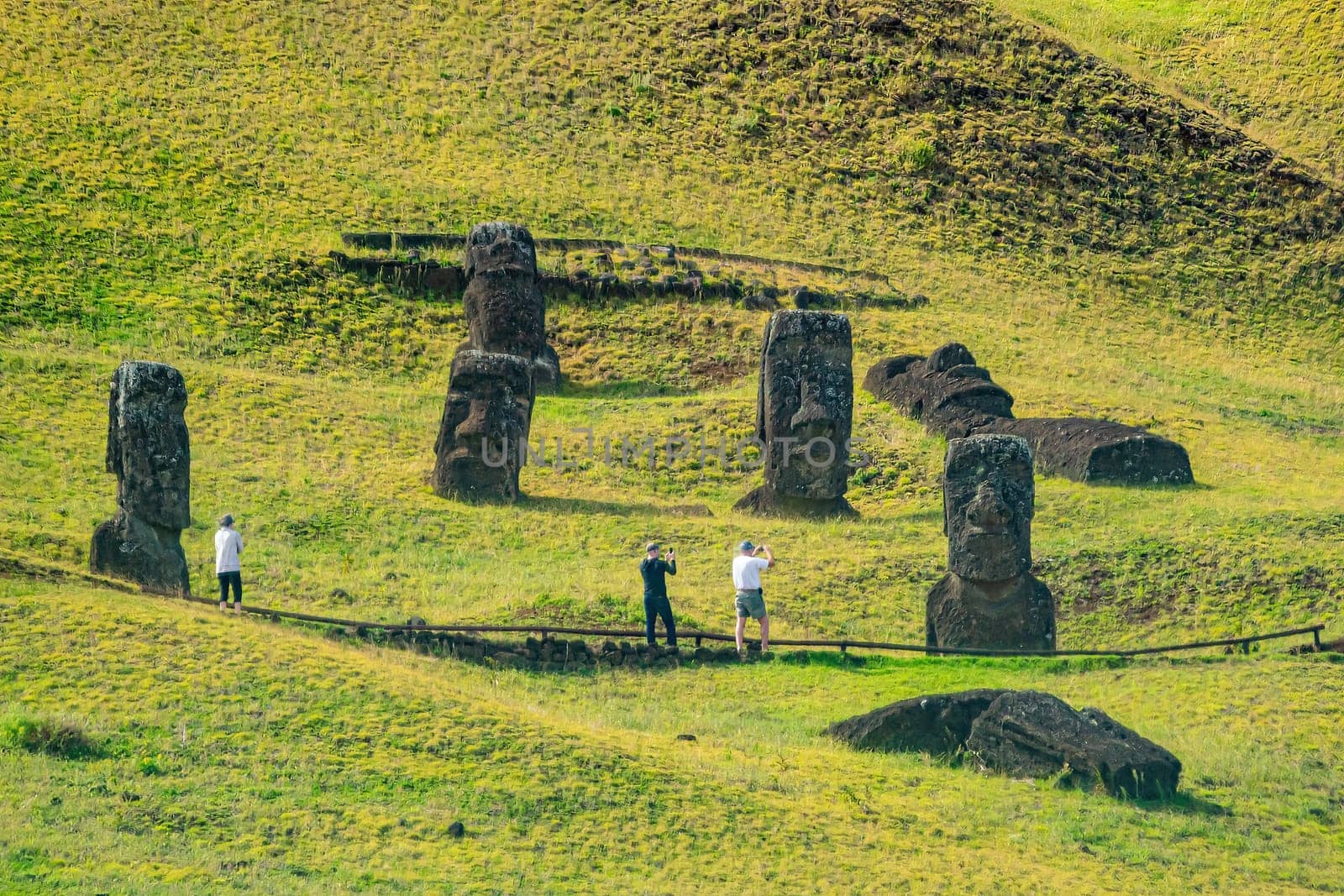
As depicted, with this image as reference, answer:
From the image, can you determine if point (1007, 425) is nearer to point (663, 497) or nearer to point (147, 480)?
point (663, 497)

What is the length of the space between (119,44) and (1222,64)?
3629 cm

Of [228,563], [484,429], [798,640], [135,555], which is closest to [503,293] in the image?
[484,429]

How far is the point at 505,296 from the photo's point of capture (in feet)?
130

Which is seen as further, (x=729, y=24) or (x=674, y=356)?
(x=729, y=24)

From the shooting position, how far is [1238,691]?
70.2 feet

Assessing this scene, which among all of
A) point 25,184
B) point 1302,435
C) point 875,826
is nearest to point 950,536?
point 875,826

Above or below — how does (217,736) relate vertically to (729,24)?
below


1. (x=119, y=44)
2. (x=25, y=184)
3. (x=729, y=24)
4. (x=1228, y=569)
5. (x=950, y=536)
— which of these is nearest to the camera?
(x=950, y=536)

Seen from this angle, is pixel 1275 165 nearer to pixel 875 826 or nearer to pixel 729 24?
pixel 729 24

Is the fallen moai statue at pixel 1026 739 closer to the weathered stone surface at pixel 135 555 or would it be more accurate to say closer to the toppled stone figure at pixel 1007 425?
the weathered stone surface at pixel 135 555

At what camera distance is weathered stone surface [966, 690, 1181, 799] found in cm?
1773

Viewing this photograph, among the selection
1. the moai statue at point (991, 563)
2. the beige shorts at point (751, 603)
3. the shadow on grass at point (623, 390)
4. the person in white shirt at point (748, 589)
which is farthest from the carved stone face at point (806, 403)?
the shadow on grass at point (623, 390)

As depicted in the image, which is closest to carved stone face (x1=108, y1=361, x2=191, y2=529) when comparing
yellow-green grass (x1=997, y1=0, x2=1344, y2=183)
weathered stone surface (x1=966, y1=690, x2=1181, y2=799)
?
weathered stone surface (x1=966, y1=690, x2=1181, y2=799)

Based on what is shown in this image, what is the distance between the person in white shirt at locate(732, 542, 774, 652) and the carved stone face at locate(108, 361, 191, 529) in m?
7.09
